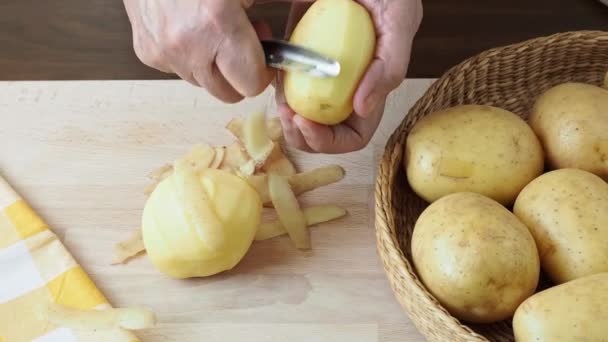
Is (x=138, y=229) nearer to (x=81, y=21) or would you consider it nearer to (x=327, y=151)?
(x=327, y=151)

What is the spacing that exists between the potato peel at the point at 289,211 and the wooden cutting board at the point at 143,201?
0.06 feet

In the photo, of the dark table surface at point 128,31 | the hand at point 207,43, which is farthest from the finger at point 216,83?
the dark table surface at point 128,31

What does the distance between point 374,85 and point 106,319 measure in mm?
407

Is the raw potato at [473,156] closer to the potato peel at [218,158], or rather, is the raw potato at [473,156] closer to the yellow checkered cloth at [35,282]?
the potato peel at [218,158]

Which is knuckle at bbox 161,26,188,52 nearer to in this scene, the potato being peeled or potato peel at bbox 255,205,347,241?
the potato being peeled

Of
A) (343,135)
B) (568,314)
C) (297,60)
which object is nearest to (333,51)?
(297,60)

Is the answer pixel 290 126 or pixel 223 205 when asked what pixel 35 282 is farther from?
pixel 290 126

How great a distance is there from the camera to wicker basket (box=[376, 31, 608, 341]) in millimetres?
740

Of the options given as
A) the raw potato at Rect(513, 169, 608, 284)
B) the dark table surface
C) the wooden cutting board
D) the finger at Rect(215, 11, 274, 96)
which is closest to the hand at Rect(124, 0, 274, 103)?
the finger at Rect(215, 11, 274, 96)

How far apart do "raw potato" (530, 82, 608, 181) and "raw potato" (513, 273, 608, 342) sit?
0.66 ft

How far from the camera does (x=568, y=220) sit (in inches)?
29.6

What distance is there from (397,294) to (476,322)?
92mm

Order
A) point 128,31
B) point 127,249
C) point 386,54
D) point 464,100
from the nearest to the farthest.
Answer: point 386,54 → point 127,249 → point 464,100 → point 128,31

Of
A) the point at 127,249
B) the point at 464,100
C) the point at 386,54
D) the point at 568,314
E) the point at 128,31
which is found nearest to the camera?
the point at 568,314
